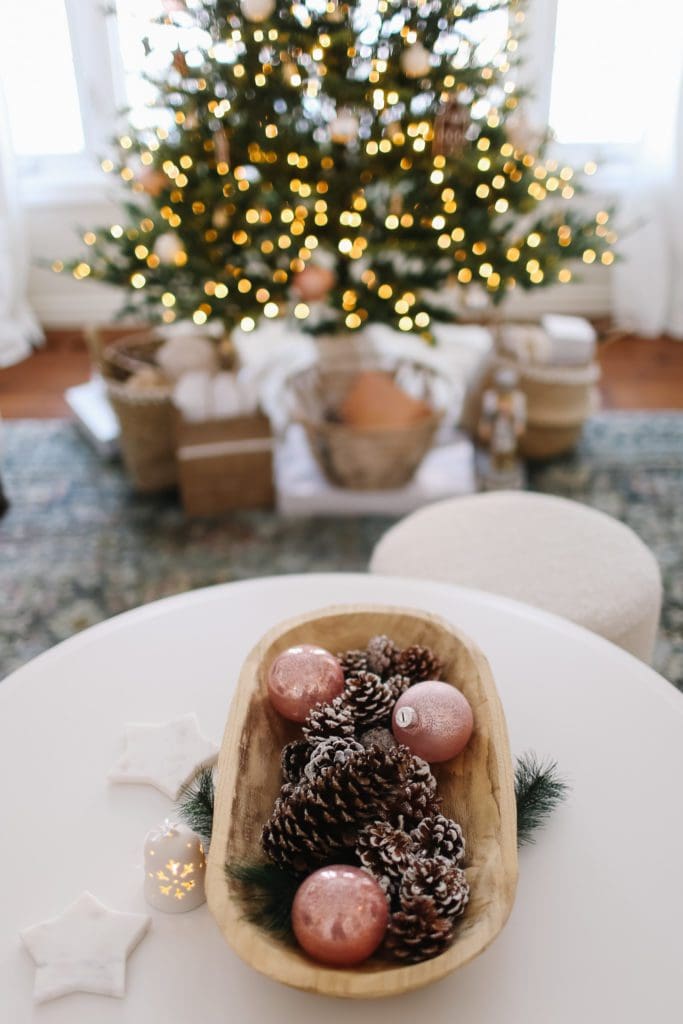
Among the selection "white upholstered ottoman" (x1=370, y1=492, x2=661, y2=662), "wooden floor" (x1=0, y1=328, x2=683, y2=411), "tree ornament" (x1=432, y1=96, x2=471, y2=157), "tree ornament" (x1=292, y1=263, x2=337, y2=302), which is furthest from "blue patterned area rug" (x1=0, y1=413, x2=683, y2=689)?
"tree ornament" (x1=432, y1=96, x2=471, y2=157)

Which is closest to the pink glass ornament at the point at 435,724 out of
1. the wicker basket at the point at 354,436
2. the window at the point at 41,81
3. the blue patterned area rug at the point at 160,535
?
the blue patterned area rug at the point at 160,535

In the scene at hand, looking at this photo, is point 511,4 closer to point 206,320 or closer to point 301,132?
point 301,132

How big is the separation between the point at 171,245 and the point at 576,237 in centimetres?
101

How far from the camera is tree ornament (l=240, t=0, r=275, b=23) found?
5.69 ft

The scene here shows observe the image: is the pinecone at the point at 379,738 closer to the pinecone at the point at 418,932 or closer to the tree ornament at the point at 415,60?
the pinecone at the point at 418,932

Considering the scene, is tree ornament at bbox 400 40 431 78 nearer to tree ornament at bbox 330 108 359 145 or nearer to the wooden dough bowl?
tree ornament at bbox 330 108 359 145

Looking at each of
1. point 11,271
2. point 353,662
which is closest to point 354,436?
point 353,662

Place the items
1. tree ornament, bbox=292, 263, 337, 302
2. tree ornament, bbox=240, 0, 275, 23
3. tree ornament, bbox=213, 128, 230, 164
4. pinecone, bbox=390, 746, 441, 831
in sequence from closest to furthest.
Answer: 1. pinecone, bbox=390, 746, 441, 831
2. tree ornament, bbox=240, 0, 275, 23
3. tree ornament, bbox=213, 128, 230, 164
4. tree ornament, bbox=292, 263, 337, 302

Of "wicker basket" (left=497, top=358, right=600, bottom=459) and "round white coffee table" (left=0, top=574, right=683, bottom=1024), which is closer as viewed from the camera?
"round white coffee table" (left=0, top=574, right=683, bottom=1024)

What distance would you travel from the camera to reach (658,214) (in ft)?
10.6

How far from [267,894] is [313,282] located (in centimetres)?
164

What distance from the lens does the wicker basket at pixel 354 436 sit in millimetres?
2094

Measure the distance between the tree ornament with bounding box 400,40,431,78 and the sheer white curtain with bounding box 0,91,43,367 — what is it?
180cm

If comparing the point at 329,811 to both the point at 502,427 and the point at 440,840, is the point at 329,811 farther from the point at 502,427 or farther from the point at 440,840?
the point at 502,427
